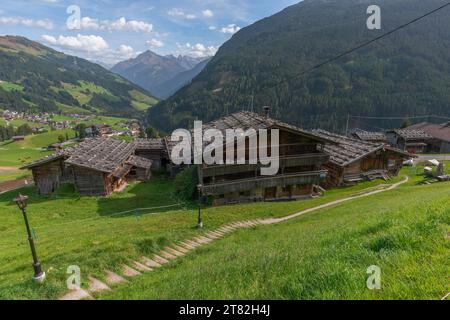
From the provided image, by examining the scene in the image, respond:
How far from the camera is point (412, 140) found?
67.9 meters

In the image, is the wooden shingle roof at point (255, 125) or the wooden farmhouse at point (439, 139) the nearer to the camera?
Answer: the wooden shingle roof at point (255, 125)

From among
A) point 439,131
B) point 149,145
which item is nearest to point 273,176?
point 149,145

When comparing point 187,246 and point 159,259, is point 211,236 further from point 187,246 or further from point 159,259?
point 159,259

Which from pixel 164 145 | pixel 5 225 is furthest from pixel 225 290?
pixel 164 145

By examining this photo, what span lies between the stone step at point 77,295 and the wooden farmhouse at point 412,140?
77.5 metres

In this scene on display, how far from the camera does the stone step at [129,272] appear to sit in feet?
Result: 33.8

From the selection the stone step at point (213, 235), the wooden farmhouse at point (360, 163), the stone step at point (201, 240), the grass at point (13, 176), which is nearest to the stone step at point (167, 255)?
the stone step at point (201, 240)

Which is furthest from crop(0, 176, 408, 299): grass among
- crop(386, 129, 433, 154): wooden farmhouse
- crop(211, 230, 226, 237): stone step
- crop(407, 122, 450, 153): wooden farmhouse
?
crop(407, 122, 450, 153): wooden farmhouse

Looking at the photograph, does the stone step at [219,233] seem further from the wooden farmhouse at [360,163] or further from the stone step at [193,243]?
the wooden farmhouse at [360,163]

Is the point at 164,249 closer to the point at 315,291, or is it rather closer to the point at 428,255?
the point at 315,291

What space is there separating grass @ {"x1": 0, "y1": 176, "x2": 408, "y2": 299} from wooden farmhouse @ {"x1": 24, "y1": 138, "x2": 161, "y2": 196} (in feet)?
5.12

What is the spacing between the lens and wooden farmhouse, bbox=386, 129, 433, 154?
221ft

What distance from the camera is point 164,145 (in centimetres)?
4612

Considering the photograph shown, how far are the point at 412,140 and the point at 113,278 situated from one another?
7957 centimetres
